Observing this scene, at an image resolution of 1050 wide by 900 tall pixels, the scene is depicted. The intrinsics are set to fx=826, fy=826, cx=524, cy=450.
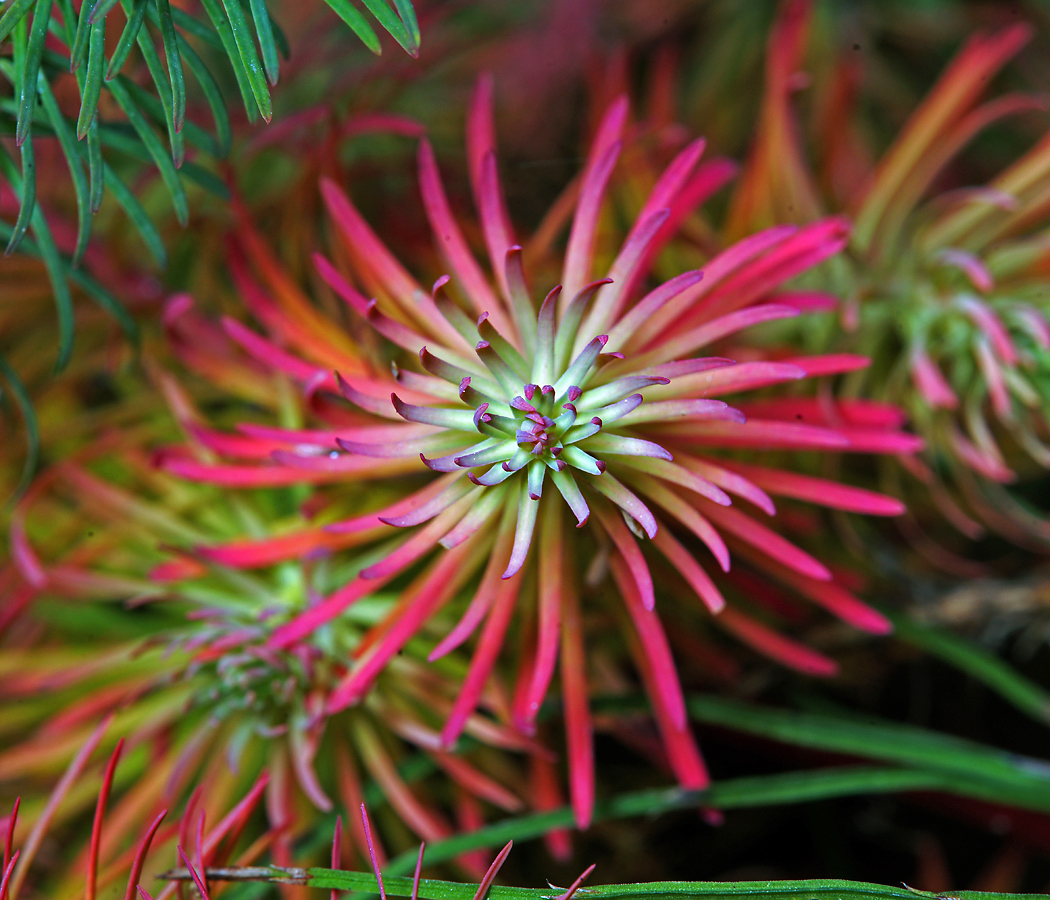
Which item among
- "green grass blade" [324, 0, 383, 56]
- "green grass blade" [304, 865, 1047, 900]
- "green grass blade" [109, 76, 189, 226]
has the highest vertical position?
"green grass blade" [324, 0, 383, 56]

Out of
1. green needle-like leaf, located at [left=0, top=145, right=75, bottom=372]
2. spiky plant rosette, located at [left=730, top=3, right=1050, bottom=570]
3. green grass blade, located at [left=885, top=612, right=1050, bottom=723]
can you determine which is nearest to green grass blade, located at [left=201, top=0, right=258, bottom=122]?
green needle-like leaf, located at [left=0, top=145, right=75, bottom=372]

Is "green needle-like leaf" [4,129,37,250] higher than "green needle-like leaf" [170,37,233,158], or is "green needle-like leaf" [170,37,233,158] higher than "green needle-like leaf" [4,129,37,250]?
"green needle-like leaf" [170,37,233,158]

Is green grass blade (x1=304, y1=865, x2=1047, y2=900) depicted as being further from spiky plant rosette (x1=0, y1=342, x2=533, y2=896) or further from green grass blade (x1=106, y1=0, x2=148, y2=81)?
green grass blade (x1=106, y1=0, x2=148, y2=81)

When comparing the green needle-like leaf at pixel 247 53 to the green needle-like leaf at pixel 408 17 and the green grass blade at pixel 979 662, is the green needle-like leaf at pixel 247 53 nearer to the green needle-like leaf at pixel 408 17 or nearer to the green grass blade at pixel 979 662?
the green needle-like leaf at pixel 408 17

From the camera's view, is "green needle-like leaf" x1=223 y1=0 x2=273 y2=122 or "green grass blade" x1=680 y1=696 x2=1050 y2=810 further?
"green grass blade" x1=680 y1=696 x2=1050 y2=810

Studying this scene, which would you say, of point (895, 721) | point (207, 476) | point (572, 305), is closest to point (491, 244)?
point (572, 305)

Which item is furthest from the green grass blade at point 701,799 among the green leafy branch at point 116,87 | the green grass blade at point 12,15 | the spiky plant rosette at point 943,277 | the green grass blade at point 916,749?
the green grass blade at point 12,15
